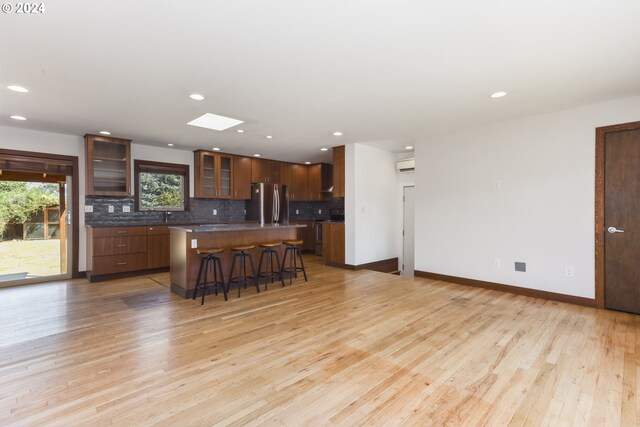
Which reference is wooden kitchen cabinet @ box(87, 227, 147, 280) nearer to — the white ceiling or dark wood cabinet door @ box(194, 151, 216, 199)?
dark wood cabinet door @ box(194, 151, 216, 199)

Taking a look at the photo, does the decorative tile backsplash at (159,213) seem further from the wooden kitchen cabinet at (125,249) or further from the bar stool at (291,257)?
the bar stool at (291,257)

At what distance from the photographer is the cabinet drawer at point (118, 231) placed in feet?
16.4

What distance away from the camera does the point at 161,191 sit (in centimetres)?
621

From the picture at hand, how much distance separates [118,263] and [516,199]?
20.8 ft

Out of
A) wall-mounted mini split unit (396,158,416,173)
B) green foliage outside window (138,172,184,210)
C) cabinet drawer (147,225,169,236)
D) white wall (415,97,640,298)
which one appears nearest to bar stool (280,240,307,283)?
white wall (415,97,640,298)

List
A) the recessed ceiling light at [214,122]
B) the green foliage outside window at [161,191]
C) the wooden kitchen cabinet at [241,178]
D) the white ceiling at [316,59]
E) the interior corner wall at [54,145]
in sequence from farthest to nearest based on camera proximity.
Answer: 1. the wooden kitchen cabinet at [241,178]
2. the green foliage outside window at [161,191]
3. the interior corner wall at [54,145]
4. the recessed ceiling light at [214,122]
5. the white ceiling at [316,59]

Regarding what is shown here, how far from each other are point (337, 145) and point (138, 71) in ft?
12.7

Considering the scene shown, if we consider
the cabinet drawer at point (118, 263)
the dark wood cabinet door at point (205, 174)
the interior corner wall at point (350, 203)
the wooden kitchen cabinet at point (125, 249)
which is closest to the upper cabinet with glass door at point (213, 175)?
the dark wood cabinet door at point (205, 174)

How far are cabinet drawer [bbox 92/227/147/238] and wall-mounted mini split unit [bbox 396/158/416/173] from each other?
5.20 meters

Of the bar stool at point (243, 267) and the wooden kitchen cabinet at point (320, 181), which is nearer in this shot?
the bar stool at point (243, 267)

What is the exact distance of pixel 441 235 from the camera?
5.11m

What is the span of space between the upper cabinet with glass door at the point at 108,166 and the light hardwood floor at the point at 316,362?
2.08 meters

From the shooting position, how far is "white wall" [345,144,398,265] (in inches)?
232

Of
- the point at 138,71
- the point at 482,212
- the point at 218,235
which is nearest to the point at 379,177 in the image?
the point at 482,212
